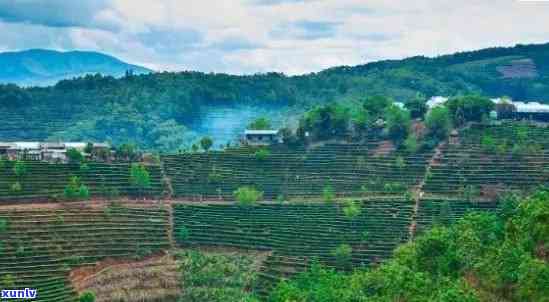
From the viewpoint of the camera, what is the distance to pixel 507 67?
126m

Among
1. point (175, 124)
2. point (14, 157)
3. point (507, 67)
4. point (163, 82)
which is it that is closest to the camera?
point (14, 157)

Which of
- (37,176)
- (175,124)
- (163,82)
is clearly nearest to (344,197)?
(37,176)

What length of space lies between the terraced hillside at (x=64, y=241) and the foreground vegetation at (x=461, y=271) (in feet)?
36.4

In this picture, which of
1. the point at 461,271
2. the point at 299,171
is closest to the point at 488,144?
the point at 299,171

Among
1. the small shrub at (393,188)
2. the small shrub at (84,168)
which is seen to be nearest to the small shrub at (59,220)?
the small shrub at (84,168)

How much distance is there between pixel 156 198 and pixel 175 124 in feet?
150

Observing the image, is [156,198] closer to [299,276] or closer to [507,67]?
[299,276]

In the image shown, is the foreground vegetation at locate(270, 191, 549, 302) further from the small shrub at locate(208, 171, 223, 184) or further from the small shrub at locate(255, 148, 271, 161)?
the small shrub at locate(255, 148, 271, 161)

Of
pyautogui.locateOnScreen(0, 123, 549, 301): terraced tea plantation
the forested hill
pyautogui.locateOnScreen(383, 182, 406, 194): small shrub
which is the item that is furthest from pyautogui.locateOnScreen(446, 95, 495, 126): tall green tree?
the forested hill

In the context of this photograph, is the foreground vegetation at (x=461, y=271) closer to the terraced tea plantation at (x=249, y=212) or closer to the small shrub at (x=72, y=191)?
the terraced tea plantation at (x=249, y=212)

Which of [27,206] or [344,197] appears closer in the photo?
[27,206]

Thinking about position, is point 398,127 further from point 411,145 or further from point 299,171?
point 299,171

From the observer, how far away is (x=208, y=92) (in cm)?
11369

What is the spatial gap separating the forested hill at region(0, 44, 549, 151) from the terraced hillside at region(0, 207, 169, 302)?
4119 cm
